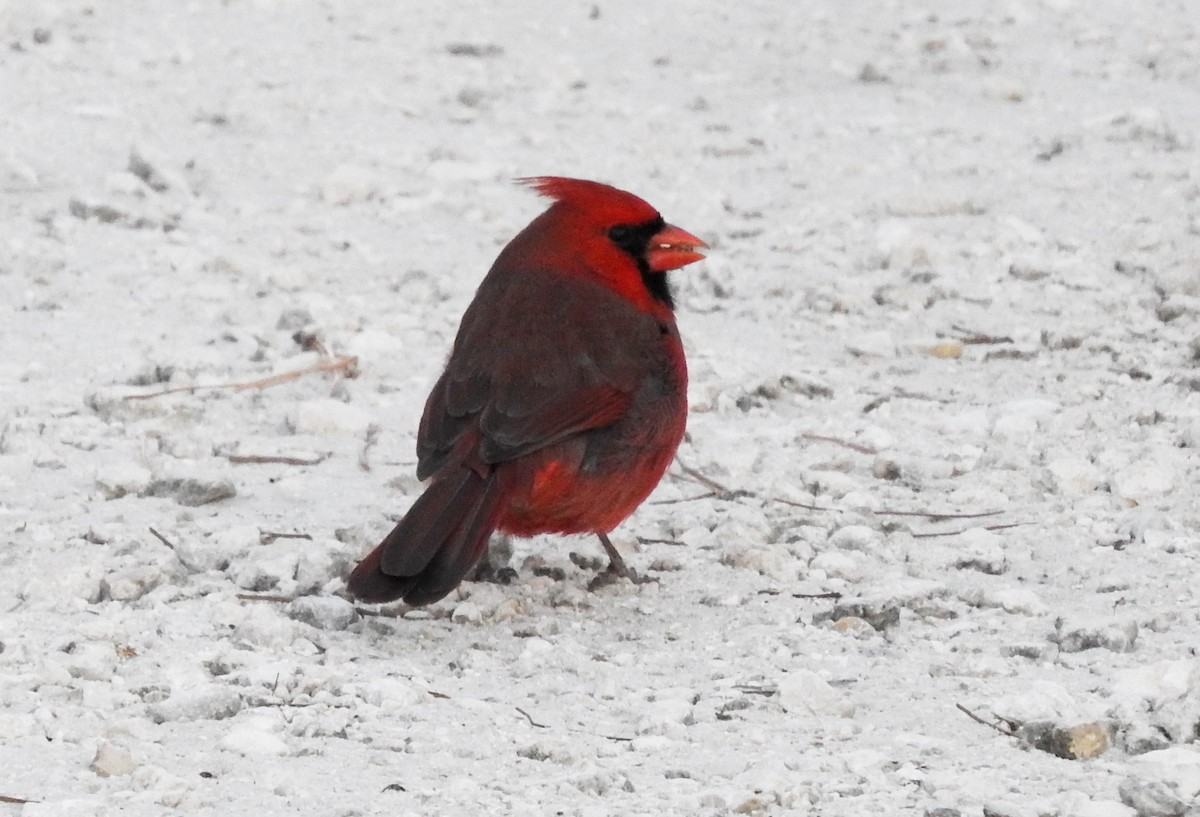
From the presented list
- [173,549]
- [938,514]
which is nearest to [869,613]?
[938,514]

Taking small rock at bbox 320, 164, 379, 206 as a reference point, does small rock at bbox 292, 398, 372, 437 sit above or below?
below

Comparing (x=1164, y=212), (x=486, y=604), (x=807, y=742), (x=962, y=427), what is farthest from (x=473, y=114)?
(x=807, y=742)

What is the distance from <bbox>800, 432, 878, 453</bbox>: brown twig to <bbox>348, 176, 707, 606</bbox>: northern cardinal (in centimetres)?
69

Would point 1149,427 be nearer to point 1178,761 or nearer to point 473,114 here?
point 1178,761

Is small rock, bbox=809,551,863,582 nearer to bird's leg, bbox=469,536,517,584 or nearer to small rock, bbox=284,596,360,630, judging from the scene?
bird's leg, bbox=469,536,517,584

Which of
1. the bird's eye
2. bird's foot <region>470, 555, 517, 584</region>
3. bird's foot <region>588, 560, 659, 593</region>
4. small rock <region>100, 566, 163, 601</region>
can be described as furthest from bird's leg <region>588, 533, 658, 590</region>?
small rock <region>100, 566, 163, 601</region>

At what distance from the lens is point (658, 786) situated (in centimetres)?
283

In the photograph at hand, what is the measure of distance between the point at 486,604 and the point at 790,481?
1028 mm

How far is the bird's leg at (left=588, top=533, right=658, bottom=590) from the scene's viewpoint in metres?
3.89

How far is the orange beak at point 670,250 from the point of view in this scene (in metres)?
4.09

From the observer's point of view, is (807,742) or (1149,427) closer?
(807,742)

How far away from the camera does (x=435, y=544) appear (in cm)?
341

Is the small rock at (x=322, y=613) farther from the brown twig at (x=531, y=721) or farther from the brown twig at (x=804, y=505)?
the brown twig at (x=804, y=505)

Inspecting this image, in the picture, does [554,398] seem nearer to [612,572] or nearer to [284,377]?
[612,572]
